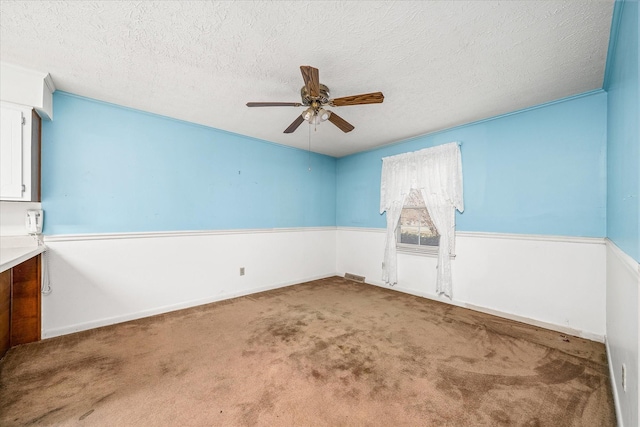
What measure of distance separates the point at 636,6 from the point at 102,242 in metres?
4.21

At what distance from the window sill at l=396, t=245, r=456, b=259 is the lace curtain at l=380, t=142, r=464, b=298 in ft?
0.36

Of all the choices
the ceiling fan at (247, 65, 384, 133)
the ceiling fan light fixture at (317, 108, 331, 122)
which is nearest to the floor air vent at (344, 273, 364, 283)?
the ceiling fan at (247, 65, 384, 133)

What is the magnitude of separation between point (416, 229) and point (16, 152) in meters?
4.52

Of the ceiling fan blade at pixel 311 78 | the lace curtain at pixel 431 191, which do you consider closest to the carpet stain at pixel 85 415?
the ceiling fan blade at pixel 311 78

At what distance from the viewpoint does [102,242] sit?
8.97 ft

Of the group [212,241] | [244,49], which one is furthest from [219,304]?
[244,49]

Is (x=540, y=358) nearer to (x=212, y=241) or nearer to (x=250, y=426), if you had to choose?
(x=250, y=426)

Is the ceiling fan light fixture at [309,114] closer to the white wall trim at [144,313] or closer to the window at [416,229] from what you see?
the window at [416,229]

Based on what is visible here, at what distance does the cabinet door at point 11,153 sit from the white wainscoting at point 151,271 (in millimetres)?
581

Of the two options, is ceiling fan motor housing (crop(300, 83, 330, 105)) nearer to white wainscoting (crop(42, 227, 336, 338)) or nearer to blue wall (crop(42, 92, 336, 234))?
blue wall (crop(42, 92, 336, 234))

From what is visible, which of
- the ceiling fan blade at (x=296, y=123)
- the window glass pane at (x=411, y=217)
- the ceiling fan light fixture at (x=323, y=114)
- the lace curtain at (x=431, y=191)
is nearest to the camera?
the ceiling fan light fixture at (x=323, y=114)

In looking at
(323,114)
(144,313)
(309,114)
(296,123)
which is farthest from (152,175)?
(323,114)

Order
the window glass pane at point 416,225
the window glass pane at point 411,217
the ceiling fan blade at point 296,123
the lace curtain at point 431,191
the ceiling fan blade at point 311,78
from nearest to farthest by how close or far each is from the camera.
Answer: the ceiling fan blade at point 311,78, the ceiling fan blade at point 296,123, the lace curtain at point 431,191, the window glass pane at point 416,225, the window glass pane at point 411,217

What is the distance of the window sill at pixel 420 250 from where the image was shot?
3.72m
